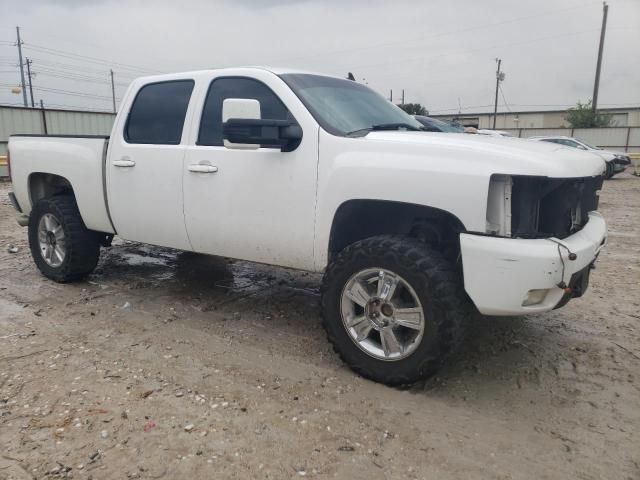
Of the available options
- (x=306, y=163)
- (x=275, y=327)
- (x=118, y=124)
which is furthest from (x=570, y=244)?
(x=118, y=124)

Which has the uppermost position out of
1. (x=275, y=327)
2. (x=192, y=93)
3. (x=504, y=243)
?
(x=192, y=93)

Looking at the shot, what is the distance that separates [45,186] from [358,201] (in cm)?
395

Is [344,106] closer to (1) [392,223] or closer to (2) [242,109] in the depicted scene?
(2) [242,109]

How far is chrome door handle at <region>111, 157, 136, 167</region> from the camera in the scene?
174 inches

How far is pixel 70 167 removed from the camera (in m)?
4.95

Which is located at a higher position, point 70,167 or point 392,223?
point 70,167

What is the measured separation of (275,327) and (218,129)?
5.35ft

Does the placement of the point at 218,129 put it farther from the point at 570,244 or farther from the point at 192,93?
the point at 570,244

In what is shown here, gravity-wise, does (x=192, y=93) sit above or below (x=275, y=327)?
above

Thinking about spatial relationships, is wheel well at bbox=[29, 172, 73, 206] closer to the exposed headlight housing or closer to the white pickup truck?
the white pickup truck

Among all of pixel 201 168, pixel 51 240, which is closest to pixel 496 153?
pixel 201 168

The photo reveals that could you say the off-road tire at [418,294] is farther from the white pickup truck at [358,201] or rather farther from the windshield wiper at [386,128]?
the windshield wiper at [386,128]

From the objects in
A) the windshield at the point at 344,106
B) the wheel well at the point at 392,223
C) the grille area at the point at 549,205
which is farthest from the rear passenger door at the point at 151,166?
the grille area at the point at 549,205

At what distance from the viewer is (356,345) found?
326cm
